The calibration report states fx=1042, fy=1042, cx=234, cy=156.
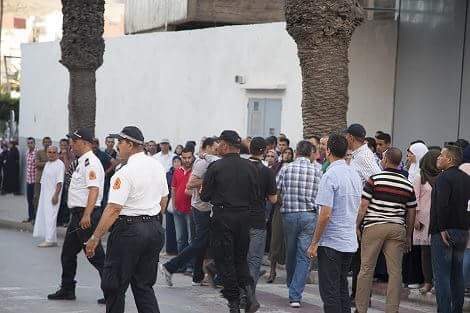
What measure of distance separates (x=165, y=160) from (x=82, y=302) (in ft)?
28.1

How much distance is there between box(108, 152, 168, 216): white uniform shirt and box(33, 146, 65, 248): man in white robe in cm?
870

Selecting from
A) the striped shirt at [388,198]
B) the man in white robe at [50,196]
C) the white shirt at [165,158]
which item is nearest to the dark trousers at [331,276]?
the striped shirt at [388,198]

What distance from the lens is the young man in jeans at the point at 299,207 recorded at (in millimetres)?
11969

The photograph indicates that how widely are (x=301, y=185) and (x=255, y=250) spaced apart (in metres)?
0.92

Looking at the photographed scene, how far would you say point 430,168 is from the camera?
38.3 ft

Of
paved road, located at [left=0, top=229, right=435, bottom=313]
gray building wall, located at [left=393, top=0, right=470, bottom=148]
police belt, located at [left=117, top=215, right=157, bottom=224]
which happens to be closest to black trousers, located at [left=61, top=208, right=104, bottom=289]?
paved road, located at [left=0, top=229, right=435, bottom=313]

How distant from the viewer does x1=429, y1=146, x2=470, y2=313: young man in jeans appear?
10.6 meters

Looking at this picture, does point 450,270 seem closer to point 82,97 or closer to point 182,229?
point 182,229

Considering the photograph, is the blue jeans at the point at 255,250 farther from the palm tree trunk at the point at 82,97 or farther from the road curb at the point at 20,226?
the palm tree trunk at the point at 82,97

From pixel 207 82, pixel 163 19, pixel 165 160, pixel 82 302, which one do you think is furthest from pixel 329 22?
pixel 163 19

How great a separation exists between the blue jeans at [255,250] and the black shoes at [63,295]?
6.79ft

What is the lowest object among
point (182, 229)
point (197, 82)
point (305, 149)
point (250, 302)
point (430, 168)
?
point (250, 302)

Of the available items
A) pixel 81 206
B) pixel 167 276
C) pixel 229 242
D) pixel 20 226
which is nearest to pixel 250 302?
pixel 229 242

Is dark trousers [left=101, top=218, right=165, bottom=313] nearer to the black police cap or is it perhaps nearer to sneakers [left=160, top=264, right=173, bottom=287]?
the black police cap
